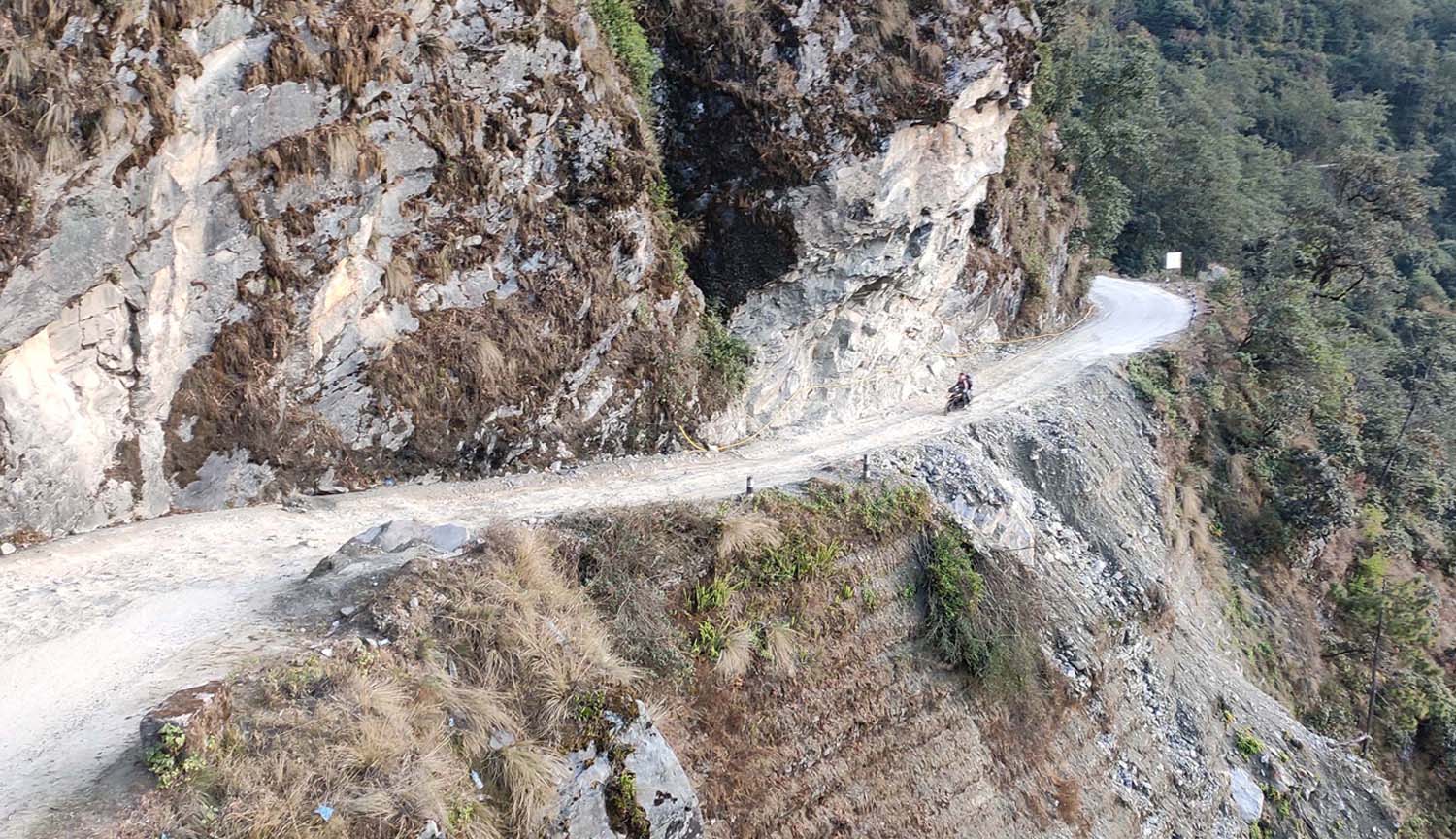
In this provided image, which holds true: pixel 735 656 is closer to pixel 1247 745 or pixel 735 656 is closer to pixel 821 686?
pixel 821 686

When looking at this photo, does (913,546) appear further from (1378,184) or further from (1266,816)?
(1378,184)

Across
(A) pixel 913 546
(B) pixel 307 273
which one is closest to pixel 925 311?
(A) pixel 913 546

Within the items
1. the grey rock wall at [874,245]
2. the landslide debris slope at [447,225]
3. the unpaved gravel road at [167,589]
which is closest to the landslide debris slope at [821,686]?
the unpaved gravel road at [167,589]

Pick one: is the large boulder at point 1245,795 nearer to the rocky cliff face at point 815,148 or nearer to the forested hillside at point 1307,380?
the forested hillside at point 1307,380

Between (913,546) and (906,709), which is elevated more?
(913,546)

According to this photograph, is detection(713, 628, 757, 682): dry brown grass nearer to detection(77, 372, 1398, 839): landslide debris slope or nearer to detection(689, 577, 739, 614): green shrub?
detection(77, 372, 1398, 839): landslide debris slope

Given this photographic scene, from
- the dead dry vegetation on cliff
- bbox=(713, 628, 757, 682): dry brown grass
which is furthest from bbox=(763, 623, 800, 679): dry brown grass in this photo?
bbox=(713, 628, 757, 682): dry brown grass
